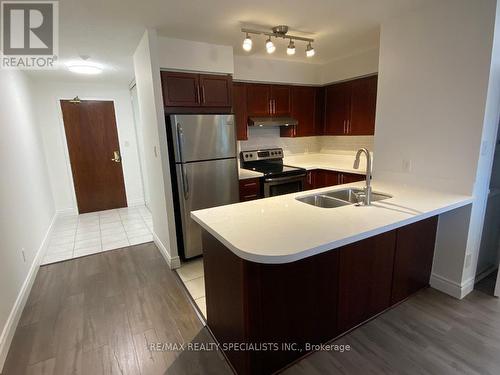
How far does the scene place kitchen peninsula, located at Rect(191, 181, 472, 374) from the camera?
137 centimetres

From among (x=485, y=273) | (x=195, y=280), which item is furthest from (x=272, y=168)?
(x=485, y=273)

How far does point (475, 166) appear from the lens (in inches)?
79.7

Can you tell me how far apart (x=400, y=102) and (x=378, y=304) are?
1.77m

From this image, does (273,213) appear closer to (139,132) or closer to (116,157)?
(139,132)

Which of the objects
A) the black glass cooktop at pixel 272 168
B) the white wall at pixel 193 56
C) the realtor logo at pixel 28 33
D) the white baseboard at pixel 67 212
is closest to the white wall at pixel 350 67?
the black glass cooktop at pixel 272 168

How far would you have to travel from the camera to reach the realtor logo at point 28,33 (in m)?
1.93

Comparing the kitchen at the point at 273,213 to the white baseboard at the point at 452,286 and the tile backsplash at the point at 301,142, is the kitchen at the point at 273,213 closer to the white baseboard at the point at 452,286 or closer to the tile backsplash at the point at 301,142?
the white baseboard at the point at 452,286

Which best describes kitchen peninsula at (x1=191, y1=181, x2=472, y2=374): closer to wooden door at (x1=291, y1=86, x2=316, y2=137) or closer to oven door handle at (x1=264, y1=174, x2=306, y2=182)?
oven door handle at (x1=264, y1=174, x2=306, y2=182)

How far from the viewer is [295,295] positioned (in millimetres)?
1534

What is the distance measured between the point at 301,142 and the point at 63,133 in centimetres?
428

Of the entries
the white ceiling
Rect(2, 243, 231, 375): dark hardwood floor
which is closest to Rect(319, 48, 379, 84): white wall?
the white ceiling

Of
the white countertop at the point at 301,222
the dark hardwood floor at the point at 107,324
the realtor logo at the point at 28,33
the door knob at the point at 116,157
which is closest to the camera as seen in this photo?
the white countertop at the point at 301,222

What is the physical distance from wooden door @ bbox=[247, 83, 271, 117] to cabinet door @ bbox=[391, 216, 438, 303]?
2.46m

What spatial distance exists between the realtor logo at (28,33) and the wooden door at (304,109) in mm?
2923
